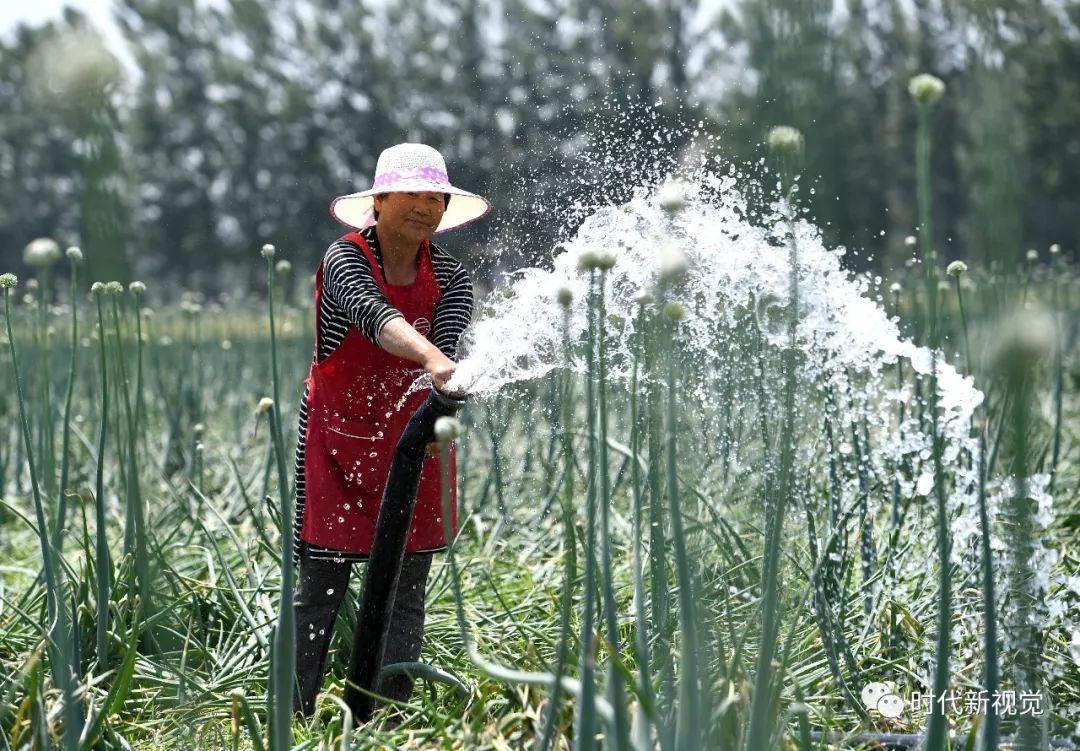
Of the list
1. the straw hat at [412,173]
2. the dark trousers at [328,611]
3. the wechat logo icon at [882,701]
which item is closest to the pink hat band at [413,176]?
the straw hat at [412,173]

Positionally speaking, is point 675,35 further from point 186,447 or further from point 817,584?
point 817,584

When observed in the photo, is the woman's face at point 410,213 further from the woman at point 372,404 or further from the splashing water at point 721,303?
the splashing water at point 721,303

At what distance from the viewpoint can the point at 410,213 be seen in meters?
2.33

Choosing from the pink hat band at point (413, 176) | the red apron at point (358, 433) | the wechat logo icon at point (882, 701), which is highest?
the pink hat band at point (413, 176)

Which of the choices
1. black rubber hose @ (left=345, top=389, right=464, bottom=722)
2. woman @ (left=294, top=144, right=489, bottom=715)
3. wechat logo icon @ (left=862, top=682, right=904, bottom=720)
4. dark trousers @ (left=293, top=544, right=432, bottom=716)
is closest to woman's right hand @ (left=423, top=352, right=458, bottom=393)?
black rubber hose @ (left=345, top=389, right=464, bottom=722)

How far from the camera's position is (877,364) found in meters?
2.67

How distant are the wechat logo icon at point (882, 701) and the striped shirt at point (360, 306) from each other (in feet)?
3.44

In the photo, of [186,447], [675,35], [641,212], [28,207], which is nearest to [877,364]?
[641,212]

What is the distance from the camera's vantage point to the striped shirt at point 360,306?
2.17 m

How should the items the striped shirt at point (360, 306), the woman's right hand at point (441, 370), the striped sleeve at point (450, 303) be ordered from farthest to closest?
1. the striped sleeve at point (450, 303)
2. the striped shirt at point (360, 306)
3. the woman's right hand at point (441, 370)

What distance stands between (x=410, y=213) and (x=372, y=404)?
1.33 feet

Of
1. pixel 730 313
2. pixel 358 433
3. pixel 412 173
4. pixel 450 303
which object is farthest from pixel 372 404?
pixel 730 313

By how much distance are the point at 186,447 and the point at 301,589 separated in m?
2.44

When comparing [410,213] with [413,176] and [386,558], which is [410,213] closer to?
[413,176]
